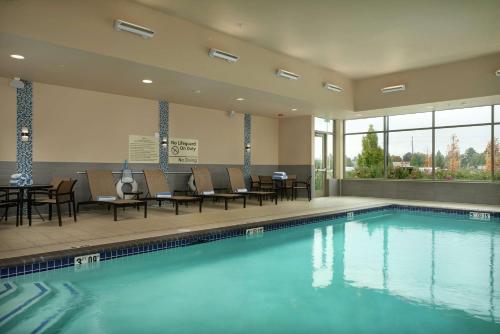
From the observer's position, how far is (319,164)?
39.9ft

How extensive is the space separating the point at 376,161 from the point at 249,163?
13.6 feet

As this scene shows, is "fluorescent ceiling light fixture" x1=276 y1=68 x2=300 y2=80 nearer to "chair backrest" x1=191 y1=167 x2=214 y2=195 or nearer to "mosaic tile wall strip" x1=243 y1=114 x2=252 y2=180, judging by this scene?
"chair backrest" x1=191 y1=167 x2=214 y2=195

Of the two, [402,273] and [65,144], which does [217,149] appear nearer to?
[65,144]

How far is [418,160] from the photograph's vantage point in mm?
11078

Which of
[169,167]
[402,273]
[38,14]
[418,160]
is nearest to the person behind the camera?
[402,273]

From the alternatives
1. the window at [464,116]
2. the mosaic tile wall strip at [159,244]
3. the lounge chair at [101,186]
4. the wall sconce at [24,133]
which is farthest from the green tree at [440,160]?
the wall sconce at [24,133]

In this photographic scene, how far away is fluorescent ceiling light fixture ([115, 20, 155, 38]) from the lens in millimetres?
5016

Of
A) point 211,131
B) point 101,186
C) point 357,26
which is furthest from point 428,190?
point 101,186

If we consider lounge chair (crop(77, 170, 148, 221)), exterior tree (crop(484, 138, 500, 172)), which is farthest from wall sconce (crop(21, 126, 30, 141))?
exterior tree (crop(484, 138, 500, 172))

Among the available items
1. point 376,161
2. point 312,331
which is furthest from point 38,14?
point 376,161

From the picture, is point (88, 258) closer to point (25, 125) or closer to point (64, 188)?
point (64, 188)

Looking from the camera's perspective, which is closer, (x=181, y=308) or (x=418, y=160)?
(x=181, y=308)

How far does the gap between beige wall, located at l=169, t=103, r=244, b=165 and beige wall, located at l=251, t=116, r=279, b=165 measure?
60 centimetres

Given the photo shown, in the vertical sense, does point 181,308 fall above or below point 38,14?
below
